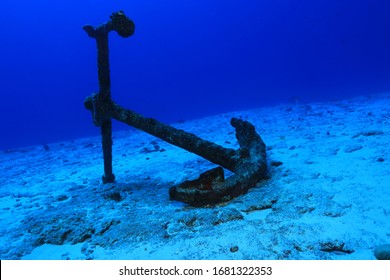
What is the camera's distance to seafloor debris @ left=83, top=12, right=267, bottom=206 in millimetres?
3018

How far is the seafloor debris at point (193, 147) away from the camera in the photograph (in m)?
3.02

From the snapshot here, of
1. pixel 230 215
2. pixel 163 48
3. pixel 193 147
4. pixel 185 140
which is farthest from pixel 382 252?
pixel 163 48

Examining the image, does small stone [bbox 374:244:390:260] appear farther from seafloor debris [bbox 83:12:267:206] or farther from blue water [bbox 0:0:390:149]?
blue water [bbox 0:0:390:149]

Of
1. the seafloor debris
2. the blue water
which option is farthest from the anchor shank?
the blue water

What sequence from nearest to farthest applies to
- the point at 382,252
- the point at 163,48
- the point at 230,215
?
1. the point at 382,252
2. the point at 230,215
3. the point at 163,48

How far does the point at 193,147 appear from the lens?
12.5ft

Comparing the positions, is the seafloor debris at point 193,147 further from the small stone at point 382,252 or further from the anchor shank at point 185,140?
the small stone at point 382,252

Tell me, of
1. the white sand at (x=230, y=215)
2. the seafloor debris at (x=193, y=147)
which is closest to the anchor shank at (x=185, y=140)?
the seafloor debris at (x=193, y=147)

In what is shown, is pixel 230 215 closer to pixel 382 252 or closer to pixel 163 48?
pixel 382 252

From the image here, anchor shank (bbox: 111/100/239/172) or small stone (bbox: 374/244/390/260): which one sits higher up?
anchor shank (bbox: 111/100/239/172)
